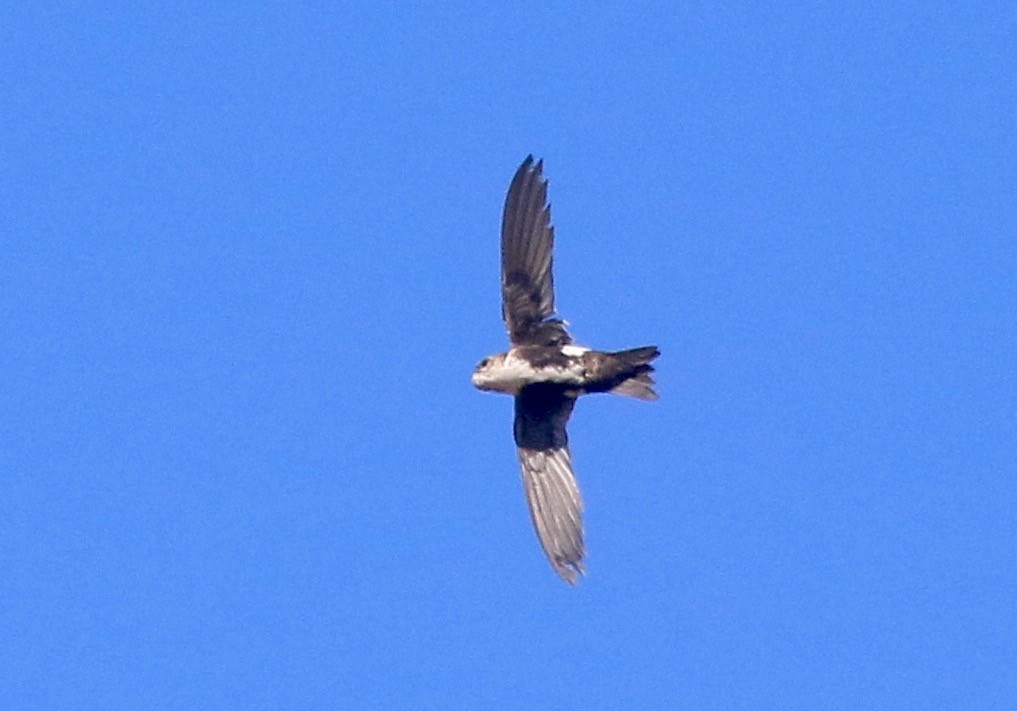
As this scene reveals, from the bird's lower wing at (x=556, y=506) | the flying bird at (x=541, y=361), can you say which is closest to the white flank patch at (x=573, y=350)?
the flying bird at (x=541, y=361)

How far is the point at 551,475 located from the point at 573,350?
121cm

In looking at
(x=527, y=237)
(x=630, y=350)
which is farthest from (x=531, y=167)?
(x=630, y=350)

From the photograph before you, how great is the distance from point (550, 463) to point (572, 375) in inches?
40.1

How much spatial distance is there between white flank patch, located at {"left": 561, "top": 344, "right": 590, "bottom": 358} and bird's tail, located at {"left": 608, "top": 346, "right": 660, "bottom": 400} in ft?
1.25

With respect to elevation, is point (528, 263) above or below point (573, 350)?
above

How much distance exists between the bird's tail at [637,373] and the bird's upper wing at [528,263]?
0.67 metres

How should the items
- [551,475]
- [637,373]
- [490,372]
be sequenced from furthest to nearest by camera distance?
[551,475] < [490,372] < [637,373]

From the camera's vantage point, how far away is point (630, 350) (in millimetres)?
18516

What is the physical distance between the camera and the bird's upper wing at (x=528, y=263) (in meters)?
19.0

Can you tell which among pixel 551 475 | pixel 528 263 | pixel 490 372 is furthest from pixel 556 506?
pixel 528 263

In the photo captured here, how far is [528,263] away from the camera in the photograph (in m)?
19.2

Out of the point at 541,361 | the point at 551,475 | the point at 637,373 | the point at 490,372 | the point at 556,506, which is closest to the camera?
the point at 637,373

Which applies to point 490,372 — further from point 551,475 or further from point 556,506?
point 556,506

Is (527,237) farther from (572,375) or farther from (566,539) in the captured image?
(566,539)
